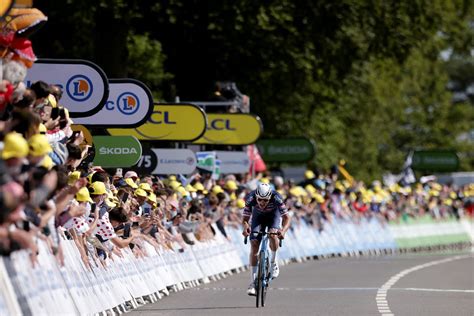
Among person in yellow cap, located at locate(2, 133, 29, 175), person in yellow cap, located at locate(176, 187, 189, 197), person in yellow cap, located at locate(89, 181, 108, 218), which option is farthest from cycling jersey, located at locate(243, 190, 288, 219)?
person in yellow cap, located at locate(2, 133, 29, 175)

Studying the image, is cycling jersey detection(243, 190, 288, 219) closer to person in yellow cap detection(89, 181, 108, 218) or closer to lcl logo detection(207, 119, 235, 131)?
person in yellow cap detection(89, 181, 108, 218)

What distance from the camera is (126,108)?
89.8 ft

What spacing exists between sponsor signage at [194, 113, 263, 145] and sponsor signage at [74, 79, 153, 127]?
12.2 metres

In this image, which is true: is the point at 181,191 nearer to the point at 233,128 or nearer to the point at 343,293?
the point at 343,293

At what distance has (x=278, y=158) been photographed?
50.2m

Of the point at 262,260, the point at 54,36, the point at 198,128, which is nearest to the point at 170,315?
the point at 262,260

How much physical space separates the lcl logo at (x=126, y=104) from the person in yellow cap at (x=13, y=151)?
1366 centimetres

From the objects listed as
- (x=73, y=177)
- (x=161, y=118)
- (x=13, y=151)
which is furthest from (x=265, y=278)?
(x=161, y=118)

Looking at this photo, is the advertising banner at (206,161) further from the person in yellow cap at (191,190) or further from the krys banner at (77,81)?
the krys banner at (77,81)

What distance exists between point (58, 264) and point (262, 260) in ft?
21.9

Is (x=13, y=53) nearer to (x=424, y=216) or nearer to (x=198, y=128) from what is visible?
(x=198, y=128)

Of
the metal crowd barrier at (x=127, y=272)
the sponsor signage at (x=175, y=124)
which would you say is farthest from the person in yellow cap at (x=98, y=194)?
the sponsor signage at (x=175, y=124)

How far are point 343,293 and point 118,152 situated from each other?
4466 mm

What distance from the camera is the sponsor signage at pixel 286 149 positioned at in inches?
1964
